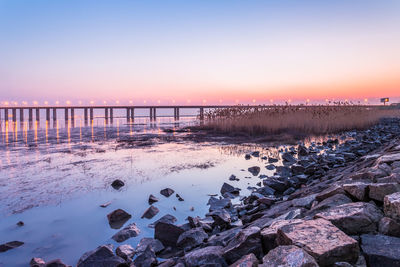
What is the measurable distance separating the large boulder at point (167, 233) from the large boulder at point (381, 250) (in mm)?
2076

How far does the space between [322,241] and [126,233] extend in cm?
257

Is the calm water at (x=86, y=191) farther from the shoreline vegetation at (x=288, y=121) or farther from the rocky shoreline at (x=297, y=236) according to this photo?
the shoreline vegetation at (x=288, y=121)

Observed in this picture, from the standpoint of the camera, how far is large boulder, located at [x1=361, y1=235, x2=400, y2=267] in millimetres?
1452

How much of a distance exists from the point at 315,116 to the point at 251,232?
16.4m

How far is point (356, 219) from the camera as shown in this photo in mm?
1826

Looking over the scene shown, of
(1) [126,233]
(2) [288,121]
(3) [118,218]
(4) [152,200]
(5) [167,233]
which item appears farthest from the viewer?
(2) [288,121]

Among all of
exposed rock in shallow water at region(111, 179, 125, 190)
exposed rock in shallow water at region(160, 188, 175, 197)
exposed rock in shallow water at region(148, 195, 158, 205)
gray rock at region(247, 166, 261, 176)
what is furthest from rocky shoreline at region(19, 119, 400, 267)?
gray rock at region(247, 166, 261, 176)

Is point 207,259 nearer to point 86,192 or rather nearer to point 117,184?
point 86,192

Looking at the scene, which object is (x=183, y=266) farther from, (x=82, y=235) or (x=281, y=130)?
(x=281, y=130)

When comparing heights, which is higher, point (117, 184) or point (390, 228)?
point (390, 228)

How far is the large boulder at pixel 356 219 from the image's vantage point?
5.95 feet

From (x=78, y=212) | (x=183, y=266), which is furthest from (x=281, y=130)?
(x=183, y=266)

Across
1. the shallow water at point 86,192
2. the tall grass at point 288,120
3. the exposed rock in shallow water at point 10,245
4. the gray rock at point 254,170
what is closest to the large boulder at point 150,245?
the shallow water at point 86,192

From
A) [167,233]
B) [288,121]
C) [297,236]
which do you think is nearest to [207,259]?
[297,236]
